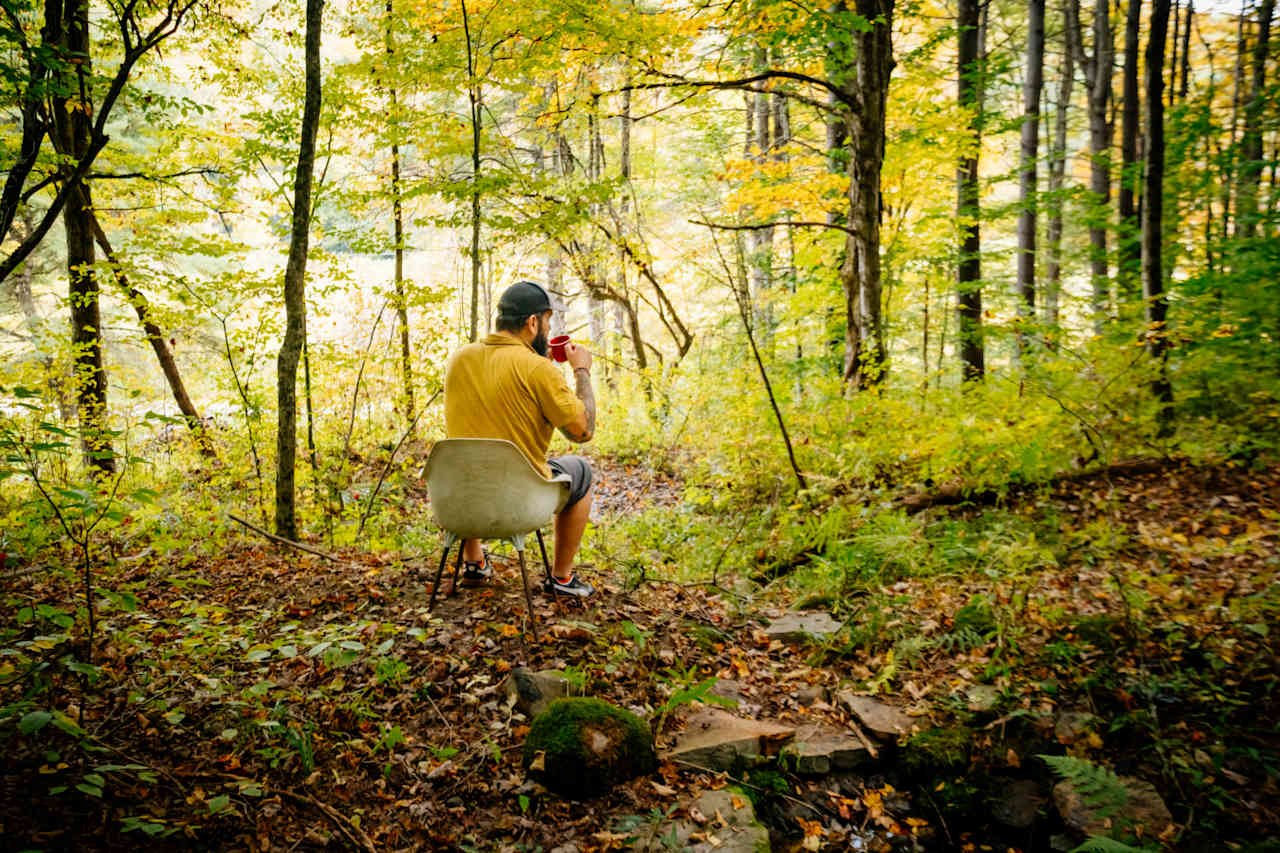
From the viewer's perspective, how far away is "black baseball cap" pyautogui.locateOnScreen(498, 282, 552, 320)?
3.89 meters

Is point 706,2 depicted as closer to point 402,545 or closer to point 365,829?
point 402,545

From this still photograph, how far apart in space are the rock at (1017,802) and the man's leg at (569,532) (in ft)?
8.52

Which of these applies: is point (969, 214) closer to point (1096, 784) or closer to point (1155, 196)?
point (1155, 196)

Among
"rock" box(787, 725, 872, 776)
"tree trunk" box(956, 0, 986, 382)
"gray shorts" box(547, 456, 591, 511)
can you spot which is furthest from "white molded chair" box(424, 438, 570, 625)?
"tree trunk" box(956, 0, 986, 382)

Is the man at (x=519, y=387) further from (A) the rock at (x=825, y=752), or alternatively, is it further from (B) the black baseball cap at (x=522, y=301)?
(A) the rock at (x=825, y=752)

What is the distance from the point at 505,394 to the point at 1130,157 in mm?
9844

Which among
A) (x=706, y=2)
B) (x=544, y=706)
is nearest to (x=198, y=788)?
(x=544, y=706)

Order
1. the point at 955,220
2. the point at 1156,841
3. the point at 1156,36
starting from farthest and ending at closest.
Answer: the point at 955,220 < the point at 1156,36 < the point at 1156,841

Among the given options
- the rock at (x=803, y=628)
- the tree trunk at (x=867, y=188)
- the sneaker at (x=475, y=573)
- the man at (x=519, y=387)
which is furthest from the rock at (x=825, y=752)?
the tree trunk at (x=867, y=188)


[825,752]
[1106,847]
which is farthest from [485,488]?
[1106,847]

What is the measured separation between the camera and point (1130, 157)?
8906mm

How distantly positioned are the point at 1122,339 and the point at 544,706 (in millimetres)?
6927

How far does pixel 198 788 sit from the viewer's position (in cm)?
228

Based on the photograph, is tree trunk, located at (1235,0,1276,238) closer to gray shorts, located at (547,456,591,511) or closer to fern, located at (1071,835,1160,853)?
fern, located at (1071,835,1160,853)
